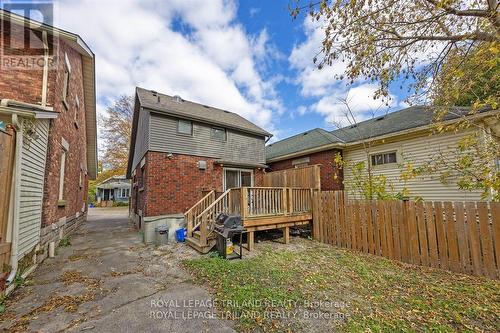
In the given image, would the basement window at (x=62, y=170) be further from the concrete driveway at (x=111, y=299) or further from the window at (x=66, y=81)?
the concrete driveway at (x=111, y=299)

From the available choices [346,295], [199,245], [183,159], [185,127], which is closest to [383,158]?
[346,295]

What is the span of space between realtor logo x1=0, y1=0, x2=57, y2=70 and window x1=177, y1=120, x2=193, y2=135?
4.31 m

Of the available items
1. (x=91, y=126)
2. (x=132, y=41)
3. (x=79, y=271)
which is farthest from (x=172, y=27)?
(x=79, y=271)

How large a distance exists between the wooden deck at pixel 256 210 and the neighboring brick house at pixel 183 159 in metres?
1.57

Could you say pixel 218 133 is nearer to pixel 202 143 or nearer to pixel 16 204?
pixel 202 143

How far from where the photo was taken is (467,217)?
4270mm

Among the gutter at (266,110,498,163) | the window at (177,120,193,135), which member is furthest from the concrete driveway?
the gutter at (266,110,498,163)

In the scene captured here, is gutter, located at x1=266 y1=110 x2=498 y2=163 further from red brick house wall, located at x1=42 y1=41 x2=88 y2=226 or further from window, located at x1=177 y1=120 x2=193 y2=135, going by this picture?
red brick house wall, located at x1=42 y1=41 x2=88 y2=226

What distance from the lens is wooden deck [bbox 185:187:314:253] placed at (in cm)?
592

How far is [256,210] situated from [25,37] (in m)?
7.93

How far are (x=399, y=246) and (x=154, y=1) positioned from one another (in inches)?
378

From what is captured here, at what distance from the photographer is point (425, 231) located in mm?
4777

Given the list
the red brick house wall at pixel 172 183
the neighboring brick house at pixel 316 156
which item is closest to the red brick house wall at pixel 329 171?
the neighboring brick house at pixel 316 156

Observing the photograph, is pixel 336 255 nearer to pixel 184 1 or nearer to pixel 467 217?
pixel 467 217
